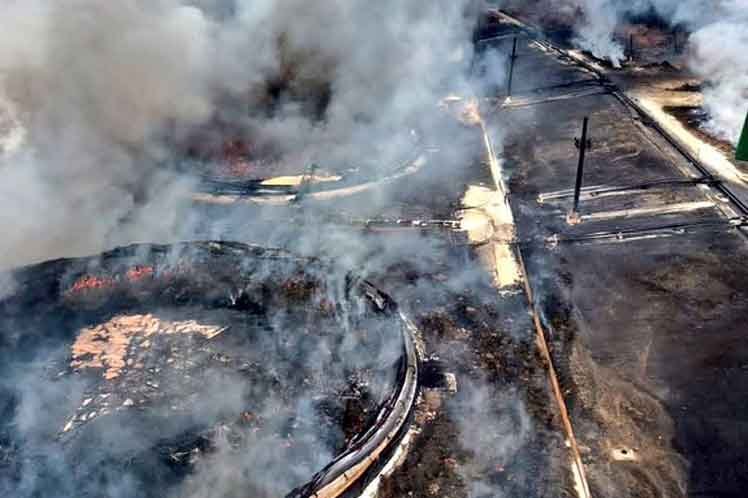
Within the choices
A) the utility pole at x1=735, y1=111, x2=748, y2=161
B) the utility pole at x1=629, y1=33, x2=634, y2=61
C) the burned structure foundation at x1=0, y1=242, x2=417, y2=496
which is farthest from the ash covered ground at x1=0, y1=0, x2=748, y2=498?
the utility pole at x1=629, y1=33, x2=634, y2=61

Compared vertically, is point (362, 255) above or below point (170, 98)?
below

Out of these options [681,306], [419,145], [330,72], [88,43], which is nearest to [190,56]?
[88,43]

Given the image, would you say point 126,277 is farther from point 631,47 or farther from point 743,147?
point 631,47

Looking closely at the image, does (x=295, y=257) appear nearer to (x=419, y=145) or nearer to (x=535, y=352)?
(x=535, y=352)

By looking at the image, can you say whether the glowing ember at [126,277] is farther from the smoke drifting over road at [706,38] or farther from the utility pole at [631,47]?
the utility pole at [631,47]

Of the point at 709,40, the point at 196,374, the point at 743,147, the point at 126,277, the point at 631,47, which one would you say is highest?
the point at 709,40

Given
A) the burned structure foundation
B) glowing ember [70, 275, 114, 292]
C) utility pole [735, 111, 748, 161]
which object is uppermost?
utility pole [735, 111, 748, 161]

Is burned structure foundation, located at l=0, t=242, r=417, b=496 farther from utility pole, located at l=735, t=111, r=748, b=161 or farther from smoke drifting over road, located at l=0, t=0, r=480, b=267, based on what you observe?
utility pole, located at l=735, t=111, r=748, b=161

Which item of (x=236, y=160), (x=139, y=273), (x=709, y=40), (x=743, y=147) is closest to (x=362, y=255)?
(x=139, y=273)

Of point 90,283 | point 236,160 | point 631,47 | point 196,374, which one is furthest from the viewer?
point 631,47
